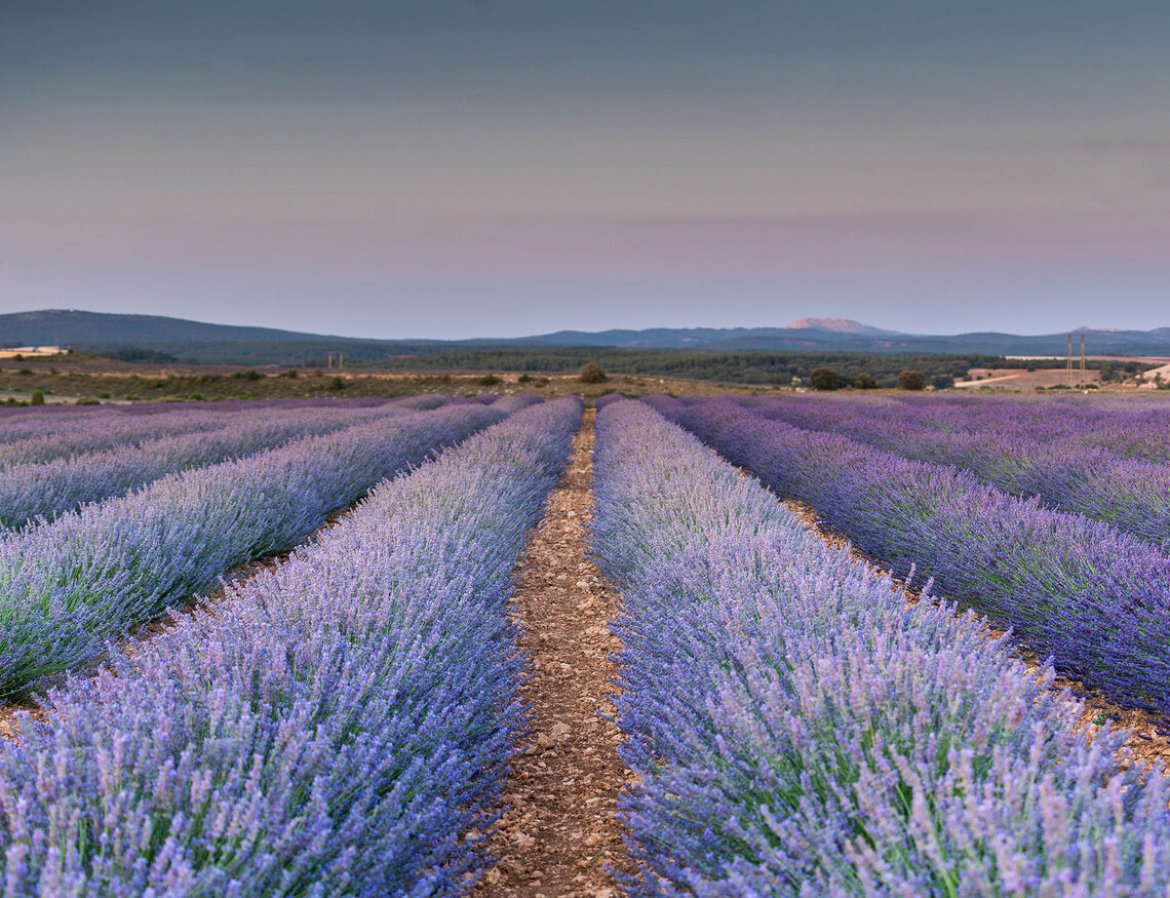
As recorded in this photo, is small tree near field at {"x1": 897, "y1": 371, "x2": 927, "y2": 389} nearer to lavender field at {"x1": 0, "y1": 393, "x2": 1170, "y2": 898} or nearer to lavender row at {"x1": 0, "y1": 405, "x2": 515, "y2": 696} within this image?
lavender field at {"x1": 0, "y1": 393, "x2": 1170, "y2": 898}

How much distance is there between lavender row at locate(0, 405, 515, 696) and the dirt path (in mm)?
1389

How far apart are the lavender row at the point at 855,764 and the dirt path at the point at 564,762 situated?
33cm

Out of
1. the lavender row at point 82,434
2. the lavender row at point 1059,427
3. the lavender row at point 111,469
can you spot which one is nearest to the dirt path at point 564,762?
the lavender row at point 111,469

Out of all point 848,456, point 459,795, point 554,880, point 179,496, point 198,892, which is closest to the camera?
point 198,892

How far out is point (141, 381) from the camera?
43.0 m

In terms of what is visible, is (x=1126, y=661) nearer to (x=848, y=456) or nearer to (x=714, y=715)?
(x=714, y=715)

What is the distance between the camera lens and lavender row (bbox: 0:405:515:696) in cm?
314

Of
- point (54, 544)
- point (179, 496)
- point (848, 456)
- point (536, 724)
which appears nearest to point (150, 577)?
point (54, 544)

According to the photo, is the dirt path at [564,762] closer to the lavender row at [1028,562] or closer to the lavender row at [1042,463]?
the lavender row at [1028,562]

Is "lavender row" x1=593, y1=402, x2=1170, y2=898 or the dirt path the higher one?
"lavender row" x1=593, y1=402, x2=1170, y2=898

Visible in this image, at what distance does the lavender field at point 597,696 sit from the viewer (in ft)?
4.26

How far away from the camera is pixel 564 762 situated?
108 inches

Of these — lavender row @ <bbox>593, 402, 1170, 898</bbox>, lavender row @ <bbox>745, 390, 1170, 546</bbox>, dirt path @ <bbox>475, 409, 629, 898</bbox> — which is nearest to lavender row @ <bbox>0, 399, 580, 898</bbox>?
dirt path @ <bbox>475, 409, 629, 898</bbox>

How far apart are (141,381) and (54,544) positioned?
4488 cm
